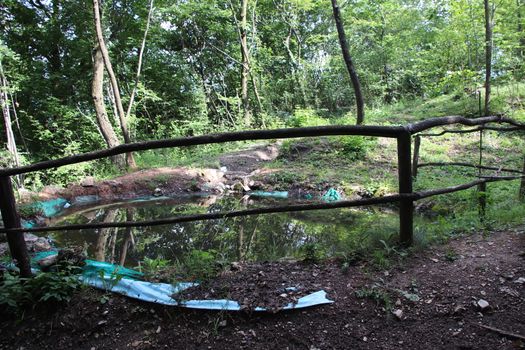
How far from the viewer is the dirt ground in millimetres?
1896

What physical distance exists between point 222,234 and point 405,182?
3.64 meters

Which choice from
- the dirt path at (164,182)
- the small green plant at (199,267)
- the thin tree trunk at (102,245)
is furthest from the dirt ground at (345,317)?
the dirt path at (164,182)

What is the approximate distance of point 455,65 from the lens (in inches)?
579

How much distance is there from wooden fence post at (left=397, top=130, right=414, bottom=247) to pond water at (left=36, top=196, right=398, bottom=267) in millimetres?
1288

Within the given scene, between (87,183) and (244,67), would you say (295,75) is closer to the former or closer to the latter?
(244,67)

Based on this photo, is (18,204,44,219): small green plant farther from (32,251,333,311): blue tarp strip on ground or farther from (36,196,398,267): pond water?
(32,251,333,311): blue tarp strip on ground

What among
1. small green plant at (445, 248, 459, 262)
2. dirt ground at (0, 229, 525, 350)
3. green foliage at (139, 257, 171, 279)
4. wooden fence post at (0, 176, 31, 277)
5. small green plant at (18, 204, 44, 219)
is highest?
wooden fence post at (0, 176, 31, 277)

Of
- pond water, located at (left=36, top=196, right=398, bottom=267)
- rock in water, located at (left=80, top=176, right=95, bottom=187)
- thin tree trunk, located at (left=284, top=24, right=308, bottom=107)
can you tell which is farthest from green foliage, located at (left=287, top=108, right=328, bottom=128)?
rock in water, located at (left=80, top=176, right=95, bottom=187)

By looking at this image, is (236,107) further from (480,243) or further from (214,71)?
(480,243)

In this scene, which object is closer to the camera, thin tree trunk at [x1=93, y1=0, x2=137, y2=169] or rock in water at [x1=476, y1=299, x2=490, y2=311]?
rock in water at [x1=476, y1=299, x2=490, y2=311]

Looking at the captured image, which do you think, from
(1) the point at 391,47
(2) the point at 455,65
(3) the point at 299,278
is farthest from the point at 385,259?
(1) the point at 391,47

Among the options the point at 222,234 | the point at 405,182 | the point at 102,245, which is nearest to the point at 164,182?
the point at 102,245

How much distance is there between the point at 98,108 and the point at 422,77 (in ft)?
49.1

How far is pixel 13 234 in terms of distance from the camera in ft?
8.21
